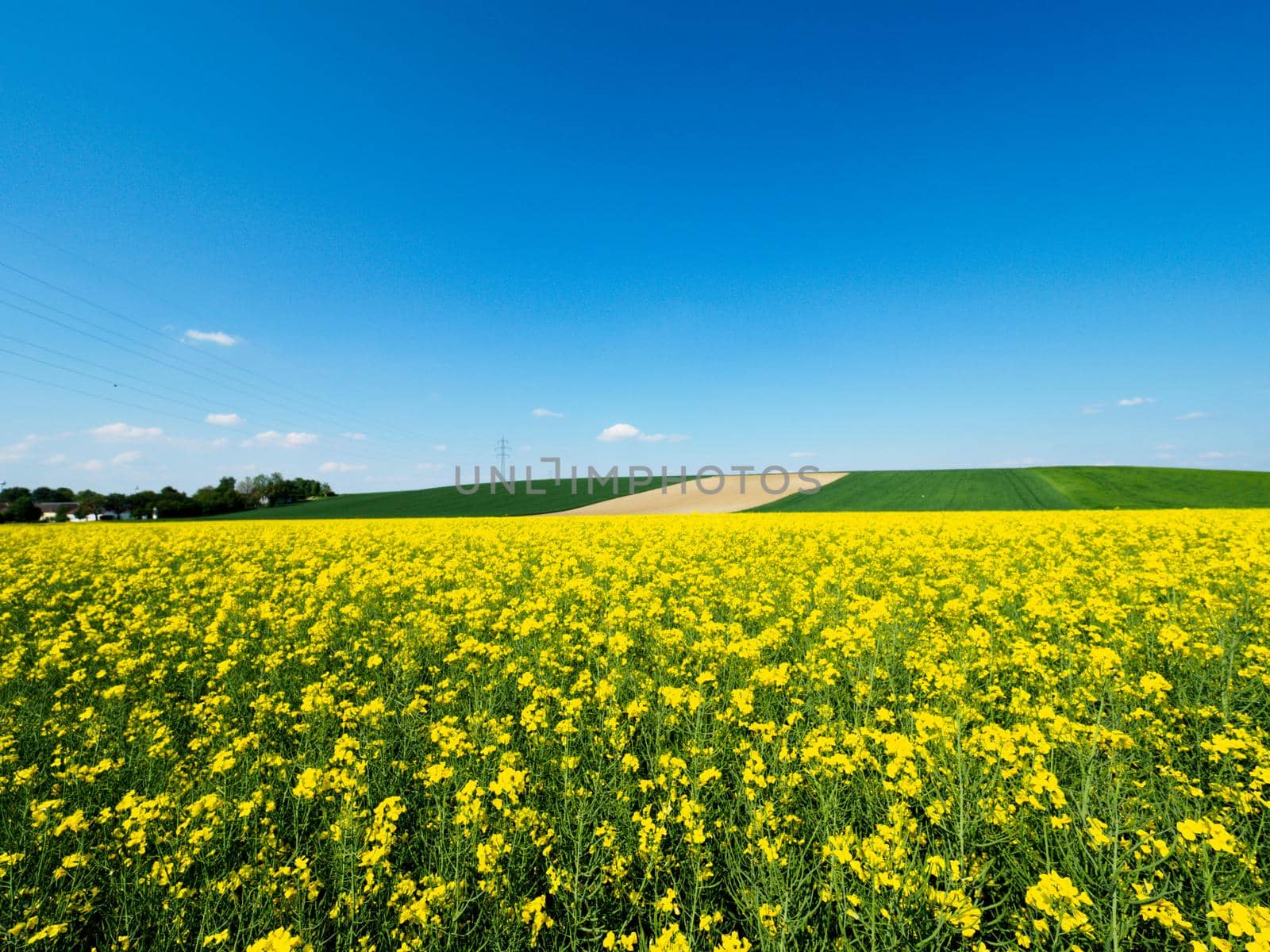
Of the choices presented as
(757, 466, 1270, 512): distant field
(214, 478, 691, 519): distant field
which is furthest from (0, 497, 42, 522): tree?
(757, 466, 1270, 512): distant field

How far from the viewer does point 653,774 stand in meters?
3.64

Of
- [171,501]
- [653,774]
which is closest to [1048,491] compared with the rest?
[653,774]

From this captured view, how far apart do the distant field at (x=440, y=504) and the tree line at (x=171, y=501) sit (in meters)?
2.43

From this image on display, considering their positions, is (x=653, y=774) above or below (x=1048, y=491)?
below

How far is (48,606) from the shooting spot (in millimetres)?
9234

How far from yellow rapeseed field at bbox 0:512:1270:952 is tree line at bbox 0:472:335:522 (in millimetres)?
56289

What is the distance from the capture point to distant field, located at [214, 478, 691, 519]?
4484 cm

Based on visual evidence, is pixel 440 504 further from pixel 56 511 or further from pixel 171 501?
pixel 56 511

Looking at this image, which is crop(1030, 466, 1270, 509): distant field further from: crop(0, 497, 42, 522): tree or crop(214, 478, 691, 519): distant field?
crop(0, 497, 42, 522): tree

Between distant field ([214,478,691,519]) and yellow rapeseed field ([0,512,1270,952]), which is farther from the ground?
distant field ([214,478,691,519])

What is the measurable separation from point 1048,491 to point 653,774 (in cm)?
5117

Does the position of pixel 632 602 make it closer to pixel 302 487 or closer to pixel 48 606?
pixel 48 606

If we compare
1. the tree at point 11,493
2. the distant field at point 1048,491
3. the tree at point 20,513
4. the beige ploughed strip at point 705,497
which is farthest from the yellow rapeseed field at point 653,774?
the tree at point 11,493

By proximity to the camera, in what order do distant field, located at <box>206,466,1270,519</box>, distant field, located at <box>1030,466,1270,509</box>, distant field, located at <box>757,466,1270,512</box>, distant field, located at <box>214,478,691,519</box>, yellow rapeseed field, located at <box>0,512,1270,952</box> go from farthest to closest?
distant field, located at <box>214,478,691,519</box> < distant field, located at <box>206,466,1270,519</box> < distant field, located at <box>757,466,1270,512</box> < distant field, located at <box>1030,466,1270,509</box> < yellow rapeseed field, located at <box>0,512,1270,952</box>
